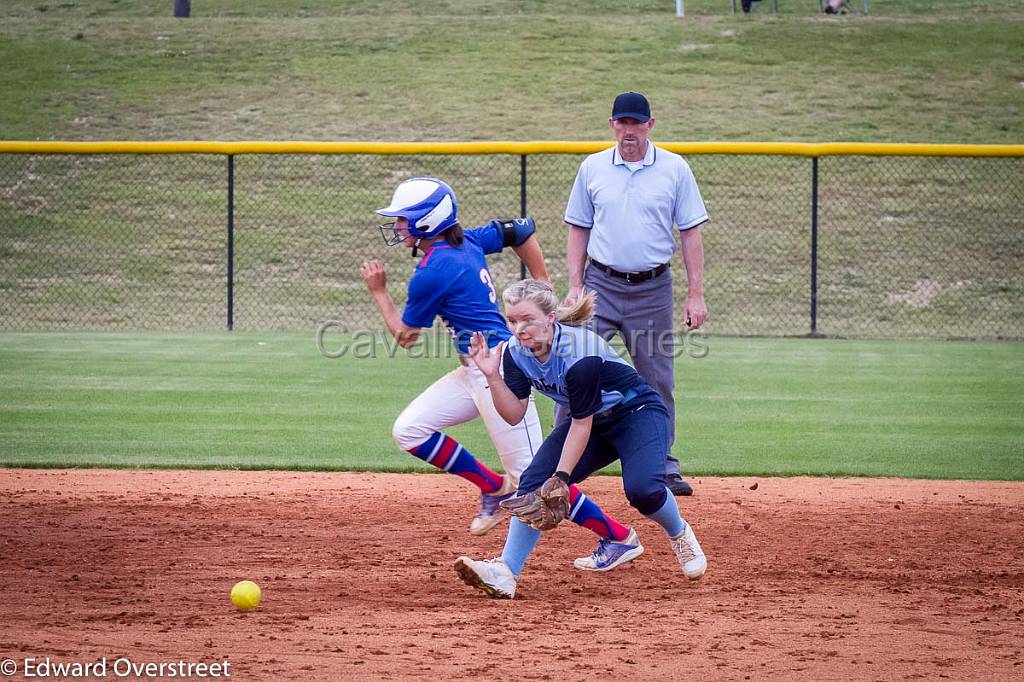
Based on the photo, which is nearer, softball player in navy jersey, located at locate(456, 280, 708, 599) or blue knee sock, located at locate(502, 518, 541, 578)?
softball player in navy jersey, located at locate(456, 280, 708, 599)

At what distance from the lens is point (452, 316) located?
20.5ft

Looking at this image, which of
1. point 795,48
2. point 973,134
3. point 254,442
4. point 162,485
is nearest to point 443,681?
point 162,485

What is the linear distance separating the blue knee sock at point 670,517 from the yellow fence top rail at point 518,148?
354 inches

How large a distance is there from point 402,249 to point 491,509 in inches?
549

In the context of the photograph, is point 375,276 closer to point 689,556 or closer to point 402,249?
point 689,556

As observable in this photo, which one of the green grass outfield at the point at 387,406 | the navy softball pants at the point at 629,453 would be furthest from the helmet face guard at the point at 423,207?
the green grass outfield at the point at 387,406

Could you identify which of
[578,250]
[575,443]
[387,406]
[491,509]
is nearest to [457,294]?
[491,509]

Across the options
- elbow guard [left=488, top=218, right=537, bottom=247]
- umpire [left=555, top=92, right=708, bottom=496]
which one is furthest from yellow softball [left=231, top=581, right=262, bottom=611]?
umpire [left=555, top=92, right=708, bottom=496]

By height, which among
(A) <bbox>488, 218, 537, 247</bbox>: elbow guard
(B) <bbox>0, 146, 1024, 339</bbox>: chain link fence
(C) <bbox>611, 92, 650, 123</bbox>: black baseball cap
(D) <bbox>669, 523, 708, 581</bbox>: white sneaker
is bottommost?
(B) <bbox>0, 146, 1024, 339</bbox>: chain link fence

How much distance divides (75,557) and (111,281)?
13.4m

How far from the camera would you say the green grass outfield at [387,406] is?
8.47 m

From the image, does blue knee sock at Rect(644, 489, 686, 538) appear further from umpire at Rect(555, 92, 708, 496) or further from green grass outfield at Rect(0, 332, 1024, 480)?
green grass outfield at Rect(0, 332, 1024, 480)

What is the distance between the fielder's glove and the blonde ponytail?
0.72 meters

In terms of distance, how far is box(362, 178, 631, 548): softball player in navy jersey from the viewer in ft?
19.8
